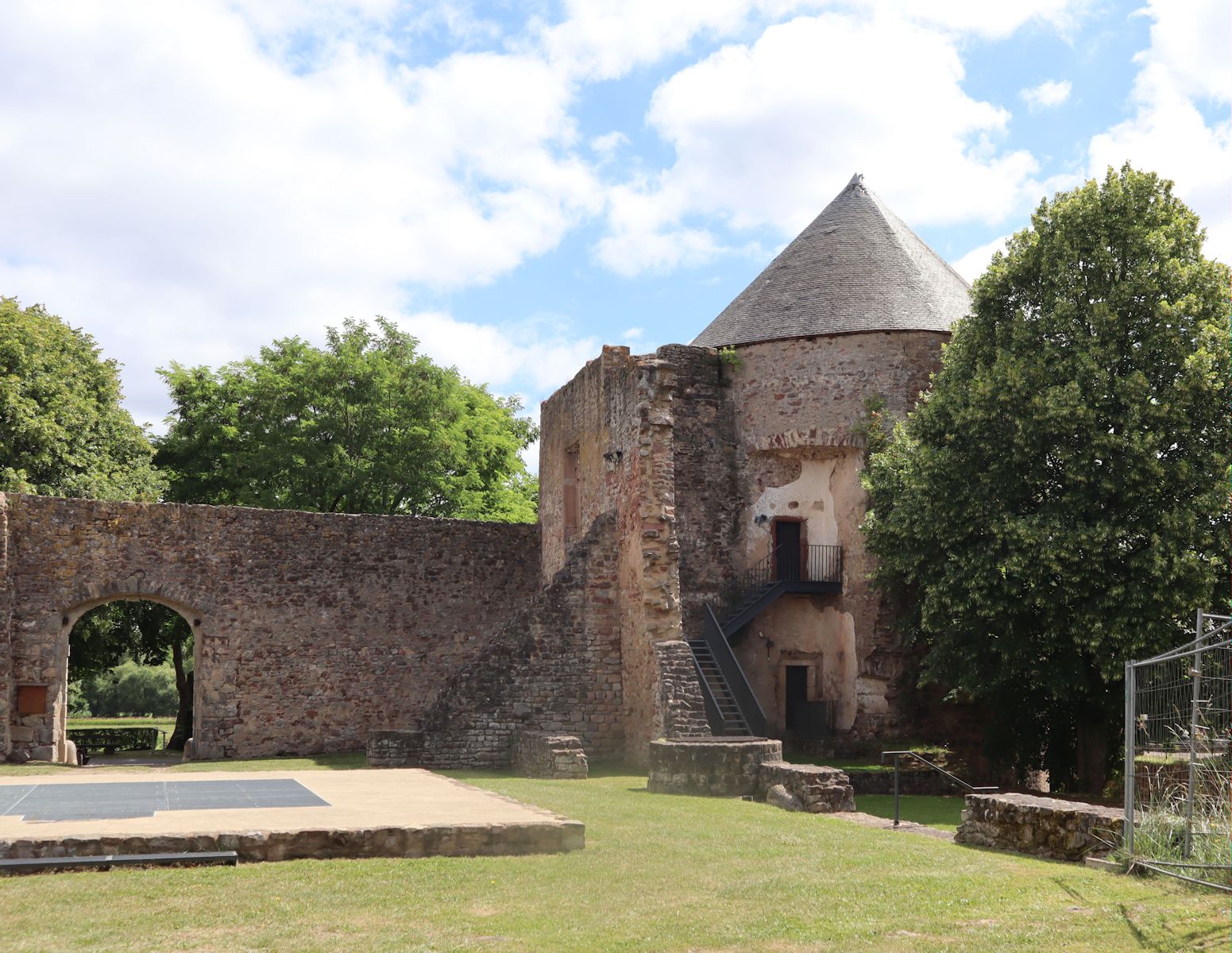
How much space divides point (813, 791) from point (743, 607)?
9354 millimetres

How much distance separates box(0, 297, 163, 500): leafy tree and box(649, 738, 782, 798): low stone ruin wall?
1441 cm

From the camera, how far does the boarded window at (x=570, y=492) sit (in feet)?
75.7

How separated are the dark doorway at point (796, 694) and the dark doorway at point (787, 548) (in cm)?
173

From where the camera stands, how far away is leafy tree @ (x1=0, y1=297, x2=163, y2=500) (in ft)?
78.9

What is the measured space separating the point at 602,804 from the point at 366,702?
31.0 ft

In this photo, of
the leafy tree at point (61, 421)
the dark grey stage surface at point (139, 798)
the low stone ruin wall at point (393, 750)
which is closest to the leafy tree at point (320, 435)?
the leafy tree at point (61, 421)

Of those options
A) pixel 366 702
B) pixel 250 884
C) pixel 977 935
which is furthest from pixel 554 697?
pixel 977 935

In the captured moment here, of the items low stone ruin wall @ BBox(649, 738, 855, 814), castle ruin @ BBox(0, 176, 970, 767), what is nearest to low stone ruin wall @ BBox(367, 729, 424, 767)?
castle ruin @ BBox(0, 176, 970, 767)

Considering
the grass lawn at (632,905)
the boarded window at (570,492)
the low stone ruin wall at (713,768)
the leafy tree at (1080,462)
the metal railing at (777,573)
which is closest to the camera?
the grass lawn at (632,905)

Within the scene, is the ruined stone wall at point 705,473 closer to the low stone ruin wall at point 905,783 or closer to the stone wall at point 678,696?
the stone wall at point 678,696

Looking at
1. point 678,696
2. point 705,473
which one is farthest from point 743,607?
point 678,696

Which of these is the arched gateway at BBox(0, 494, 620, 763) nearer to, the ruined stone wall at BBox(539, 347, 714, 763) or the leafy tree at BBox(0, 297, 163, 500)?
the ruined stone wall at BBox(539, 347, 714, 763)

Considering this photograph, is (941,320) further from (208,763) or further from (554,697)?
(208,763)

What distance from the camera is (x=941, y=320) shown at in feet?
74.4
